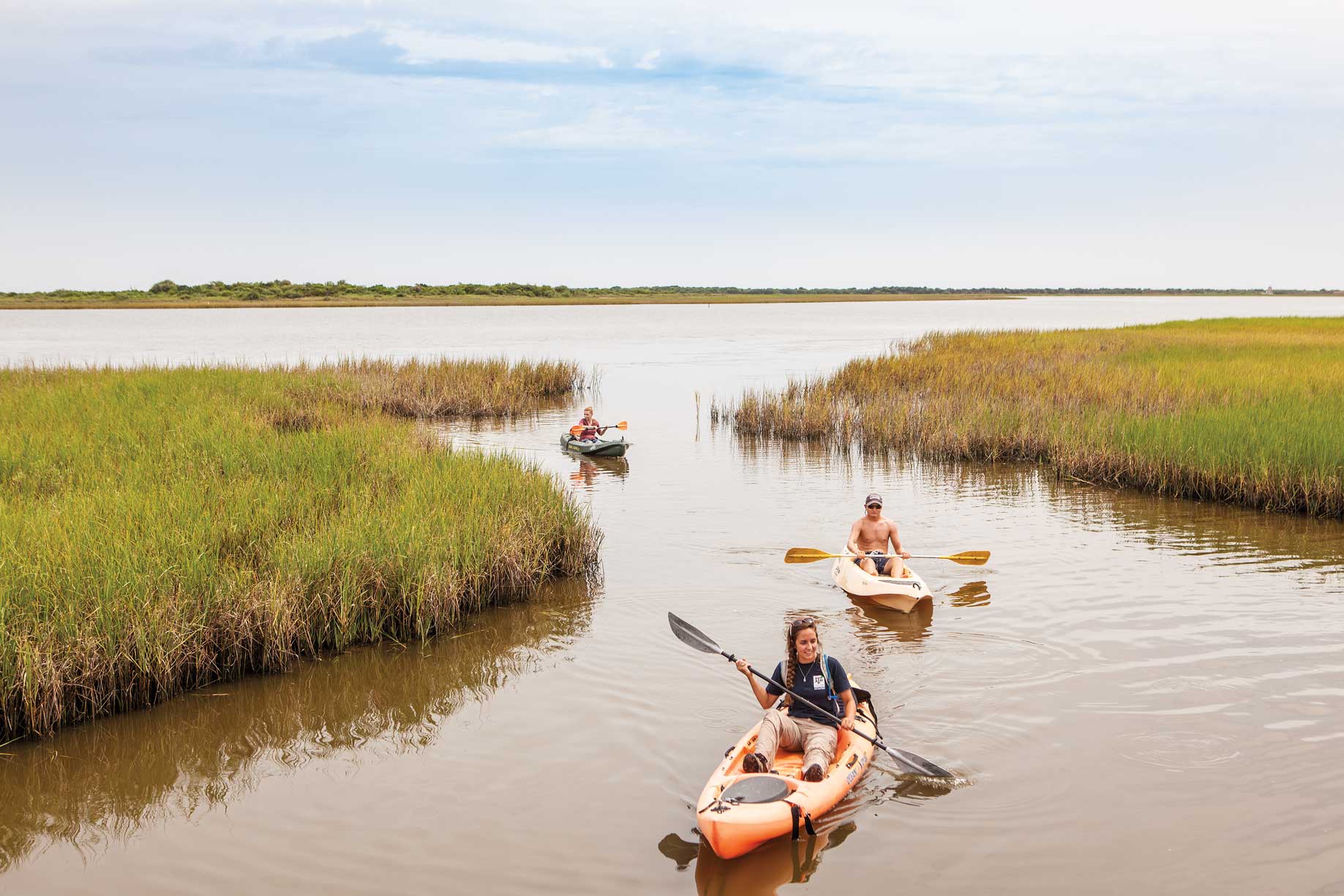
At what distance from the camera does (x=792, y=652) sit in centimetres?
762

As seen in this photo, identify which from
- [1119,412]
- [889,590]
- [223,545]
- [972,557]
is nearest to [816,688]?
[889,590]

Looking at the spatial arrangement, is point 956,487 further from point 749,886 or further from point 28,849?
point 28,849

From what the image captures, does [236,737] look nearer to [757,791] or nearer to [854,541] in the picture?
[757,791]

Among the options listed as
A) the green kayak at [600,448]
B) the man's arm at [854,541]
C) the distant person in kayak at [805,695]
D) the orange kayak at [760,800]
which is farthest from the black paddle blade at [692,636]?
the green kayak at [600,448]

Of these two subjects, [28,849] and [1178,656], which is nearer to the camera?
[28,849]

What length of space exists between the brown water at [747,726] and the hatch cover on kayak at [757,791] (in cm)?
35

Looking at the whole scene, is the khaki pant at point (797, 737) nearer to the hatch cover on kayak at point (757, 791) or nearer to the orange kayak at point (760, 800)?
the orange kayak at point (760, 800)

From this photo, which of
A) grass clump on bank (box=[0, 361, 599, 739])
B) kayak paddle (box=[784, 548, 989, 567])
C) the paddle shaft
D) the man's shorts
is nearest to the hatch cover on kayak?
the paddle shaft

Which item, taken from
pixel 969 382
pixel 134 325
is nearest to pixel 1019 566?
pixel 969 382

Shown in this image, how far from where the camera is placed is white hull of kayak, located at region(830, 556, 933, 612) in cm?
1090

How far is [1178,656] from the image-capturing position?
9258mm

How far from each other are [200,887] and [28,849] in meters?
1.26

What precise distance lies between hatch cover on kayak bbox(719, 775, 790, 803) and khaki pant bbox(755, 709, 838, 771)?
0.45m

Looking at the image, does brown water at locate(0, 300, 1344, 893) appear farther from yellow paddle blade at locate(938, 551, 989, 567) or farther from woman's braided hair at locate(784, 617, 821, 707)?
woman's braided hair at locate(784, 617, 821, 707)
